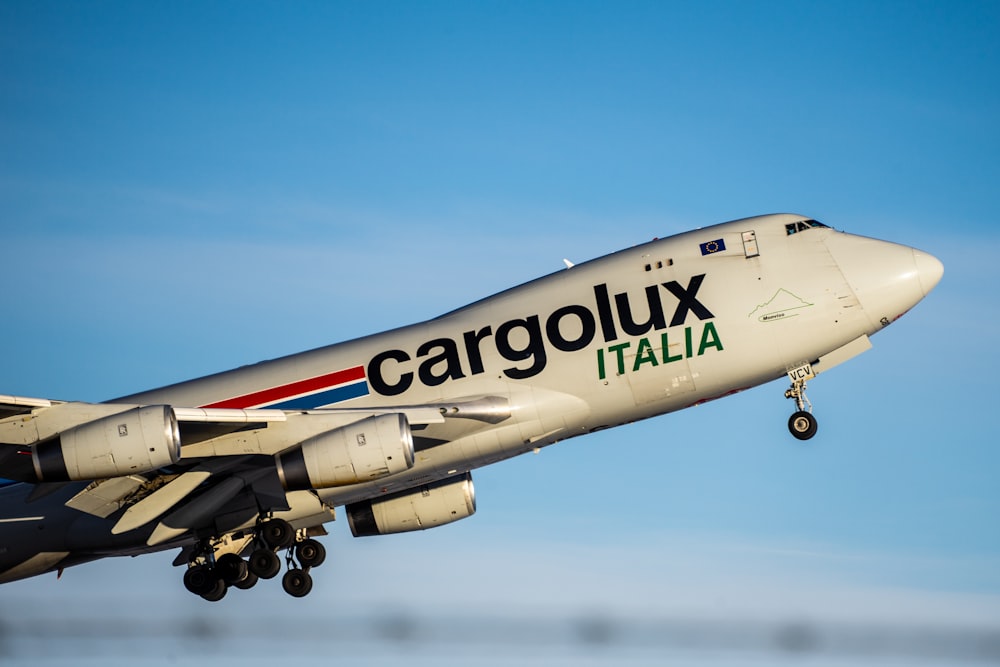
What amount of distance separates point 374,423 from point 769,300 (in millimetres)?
11769

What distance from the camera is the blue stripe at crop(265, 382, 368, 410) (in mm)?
41750

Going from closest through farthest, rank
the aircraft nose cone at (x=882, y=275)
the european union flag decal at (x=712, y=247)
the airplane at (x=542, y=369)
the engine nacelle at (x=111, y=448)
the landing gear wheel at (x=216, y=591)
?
the engine nacelle at (x=111, y=448) < the airplane at (x=542, y=369) < the aircraft nose cone at (x=882, y=275) < the european union flag decal at (x=712, y=247) < the landing gear wheel at (x=216, y=591)

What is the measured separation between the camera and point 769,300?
40.5m

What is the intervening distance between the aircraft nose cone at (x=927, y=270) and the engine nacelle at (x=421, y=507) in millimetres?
15370

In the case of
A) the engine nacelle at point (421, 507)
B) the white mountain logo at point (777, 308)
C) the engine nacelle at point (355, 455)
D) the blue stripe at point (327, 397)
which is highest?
the blue stripe at point (327, 397)

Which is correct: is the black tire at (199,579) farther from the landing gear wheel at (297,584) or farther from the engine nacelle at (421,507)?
the engine nacelle at (421,507)

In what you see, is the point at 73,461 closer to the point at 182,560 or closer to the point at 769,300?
the point at 182,560

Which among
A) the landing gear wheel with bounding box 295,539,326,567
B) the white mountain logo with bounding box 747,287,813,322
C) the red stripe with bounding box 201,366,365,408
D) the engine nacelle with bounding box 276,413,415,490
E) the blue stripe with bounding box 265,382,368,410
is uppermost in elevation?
the red stripe with bounding box 201,366,365,408

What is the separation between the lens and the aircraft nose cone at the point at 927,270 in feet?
135

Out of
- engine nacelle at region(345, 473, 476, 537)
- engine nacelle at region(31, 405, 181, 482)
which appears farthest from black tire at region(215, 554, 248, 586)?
engine nacelle at region(31, 405, 181, 482)

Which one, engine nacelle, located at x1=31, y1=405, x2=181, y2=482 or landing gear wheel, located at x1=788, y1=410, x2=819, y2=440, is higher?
engine nacelle, located at x1=31, y1=405, x2=181, y2=482

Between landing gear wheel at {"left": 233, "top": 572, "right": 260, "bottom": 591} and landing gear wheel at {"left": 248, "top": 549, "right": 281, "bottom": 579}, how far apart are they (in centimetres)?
223

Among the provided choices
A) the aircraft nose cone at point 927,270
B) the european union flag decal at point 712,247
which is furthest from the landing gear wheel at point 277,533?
the aircraft nose cone at point 927,270

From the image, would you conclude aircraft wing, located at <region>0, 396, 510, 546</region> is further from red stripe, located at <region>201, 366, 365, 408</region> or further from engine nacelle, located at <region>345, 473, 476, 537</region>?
engine nacelle, located at <region>345, 473, 476, 537</region>
